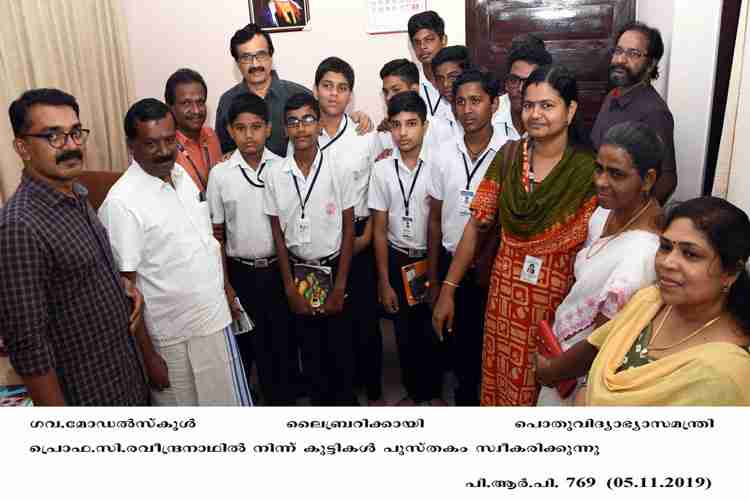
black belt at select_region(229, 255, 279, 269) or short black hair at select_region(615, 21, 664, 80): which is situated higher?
short black hair at select_region(615, 21, 664, 80)

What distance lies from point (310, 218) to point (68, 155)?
41.7 inches

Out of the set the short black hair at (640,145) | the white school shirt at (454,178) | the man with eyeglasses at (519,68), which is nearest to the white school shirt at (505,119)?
the man with eyeglasses at (519,68)

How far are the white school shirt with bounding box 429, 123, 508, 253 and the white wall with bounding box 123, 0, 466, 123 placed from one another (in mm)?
1575

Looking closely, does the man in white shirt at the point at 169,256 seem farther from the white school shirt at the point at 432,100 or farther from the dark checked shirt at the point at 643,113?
the dark checked shirt at the point at 643,113

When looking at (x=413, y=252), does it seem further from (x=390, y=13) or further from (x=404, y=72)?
(x=390, y=13)

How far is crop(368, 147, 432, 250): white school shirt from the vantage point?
7.88 ft

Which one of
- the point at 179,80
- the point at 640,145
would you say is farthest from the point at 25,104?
the point at 640,145

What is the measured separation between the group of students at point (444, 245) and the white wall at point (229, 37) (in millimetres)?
692

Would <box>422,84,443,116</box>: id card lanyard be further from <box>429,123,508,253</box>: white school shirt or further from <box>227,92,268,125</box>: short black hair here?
<box>227,92,268,125</box>: short black hair

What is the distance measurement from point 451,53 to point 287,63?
152 centimetres

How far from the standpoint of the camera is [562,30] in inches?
137

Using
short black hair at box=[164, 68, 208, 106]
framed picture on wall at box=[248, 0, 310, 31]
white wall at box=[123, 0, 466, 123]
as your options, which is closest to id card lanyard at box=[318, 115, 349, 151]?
short black hair at box=[164, 68, 208, 106]

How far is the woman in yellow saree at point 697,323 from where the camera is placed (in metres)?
1.05

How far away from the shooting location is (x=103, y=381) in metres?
1.57
